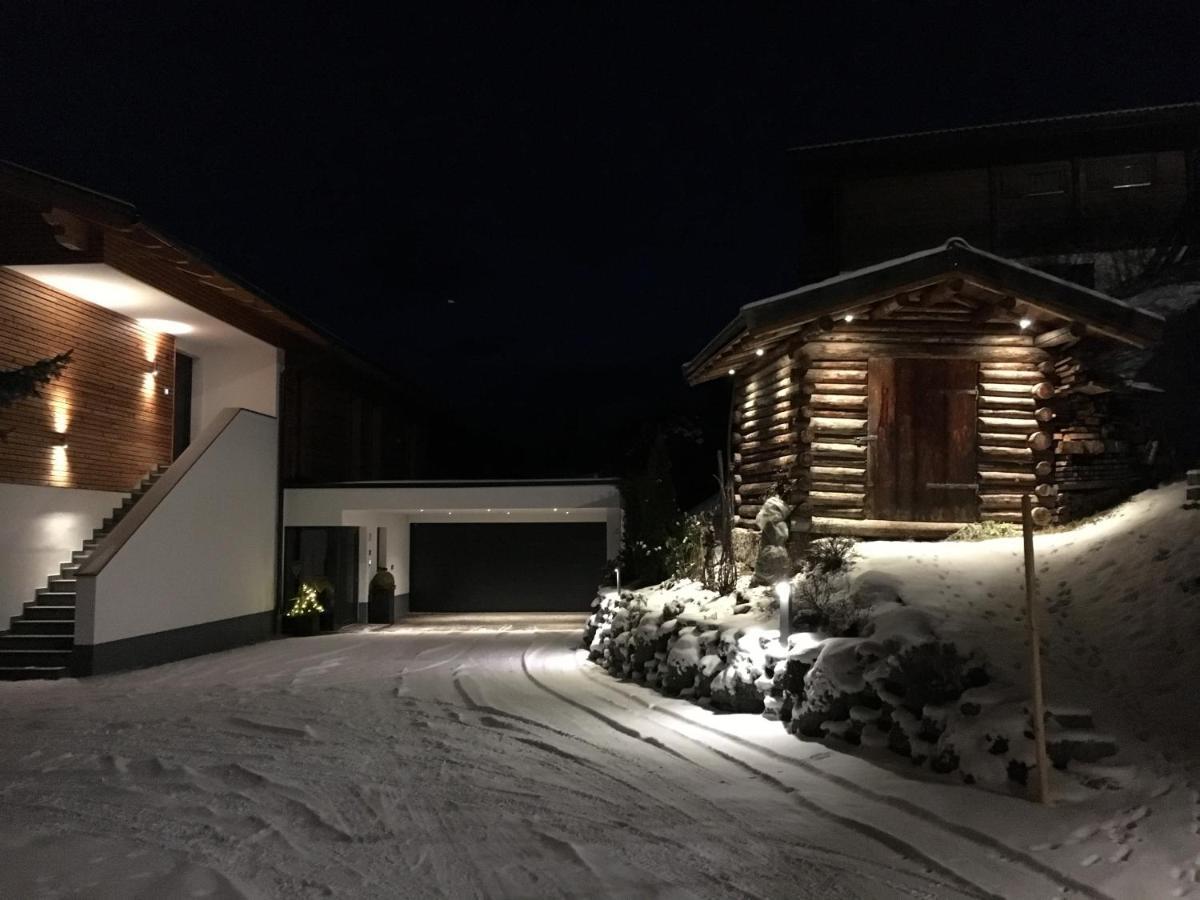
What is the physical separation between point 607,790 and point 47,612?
34.8ft

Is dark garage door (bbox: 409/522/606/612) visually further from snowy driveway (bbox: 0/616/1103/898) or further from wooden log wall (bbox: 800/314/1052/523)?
snowy driveway (bbox: 0/616/1103/898)

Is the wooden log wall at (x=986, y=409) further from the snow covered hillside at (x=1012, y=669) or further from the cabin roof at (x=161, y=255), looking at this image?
the cabin roof at (x=161, y=255)

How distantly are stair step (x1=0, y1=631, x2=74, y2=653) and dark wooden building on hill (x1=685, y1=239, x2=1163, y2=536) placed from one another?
33.4 ft

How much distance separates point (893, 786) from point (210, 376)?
16392 millimetres

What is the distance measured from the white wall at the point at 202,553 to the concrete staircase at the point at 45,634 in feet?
1.78

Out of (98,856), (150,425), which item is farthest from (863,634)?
(150,425)

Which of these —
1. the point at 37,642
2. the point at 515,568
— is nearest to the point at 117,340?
the point at 37,642

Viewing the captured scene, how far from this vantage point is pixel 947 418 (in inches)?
511

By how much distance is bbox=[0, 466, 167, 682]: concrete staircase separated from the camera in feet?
40.4

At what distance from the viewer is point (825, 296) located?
12195 mm

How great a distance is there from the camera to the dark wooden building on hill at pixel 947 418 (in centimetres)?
1268

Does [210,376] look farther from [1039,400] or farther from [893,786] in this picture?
[893,786]

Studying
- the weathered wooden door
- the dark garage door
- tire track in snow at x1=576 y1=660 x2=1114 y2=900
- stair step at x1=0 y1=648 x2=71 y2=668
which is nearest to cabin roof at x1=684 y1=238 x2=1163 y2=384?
the weathered wooden door

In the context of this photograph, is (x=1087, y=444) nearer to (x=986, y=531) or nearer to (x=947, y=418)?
(x=947, y=418)
